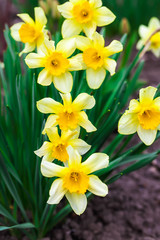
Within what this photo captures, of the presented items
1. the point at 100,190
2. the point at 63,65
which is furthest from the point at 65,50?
the point at 100,190

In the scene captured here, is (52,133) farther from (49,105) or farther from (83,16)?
(83,16)

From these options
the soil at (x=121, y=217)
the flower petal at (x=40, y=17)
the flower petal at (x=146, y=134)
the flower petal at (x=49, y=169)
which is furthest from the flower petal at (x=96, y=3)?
the soil at (x=121, y=217)

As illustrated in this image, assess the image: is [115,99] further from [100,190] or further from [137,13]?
[137,13]

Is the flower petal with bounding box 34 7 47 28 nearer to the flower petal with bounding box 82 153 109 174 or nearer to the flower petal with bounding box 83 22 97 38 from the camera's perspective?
the flower petal with bounding box 83 22 97 38

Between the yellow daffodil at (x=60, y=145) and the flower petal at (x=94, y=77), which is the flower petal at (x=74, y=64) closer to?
the flower petal at (x=94, y=77)

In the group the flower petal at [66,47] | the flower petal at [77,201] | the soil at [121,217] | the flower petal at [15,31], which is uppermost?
the flower petal at [66,47]

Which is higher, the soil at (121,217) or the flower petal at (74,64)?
the flower petal at (74,64)
